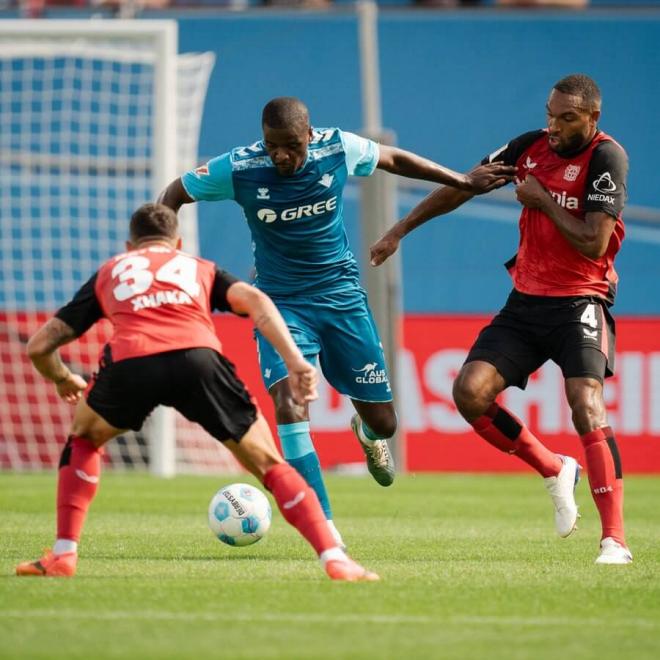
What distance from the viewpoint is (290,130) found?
26.8 ft

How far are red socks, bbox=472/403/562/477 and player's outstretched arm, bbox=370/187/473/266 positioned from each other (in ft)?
3.80

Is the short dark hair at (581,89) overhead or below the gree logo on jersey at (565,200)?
overhead

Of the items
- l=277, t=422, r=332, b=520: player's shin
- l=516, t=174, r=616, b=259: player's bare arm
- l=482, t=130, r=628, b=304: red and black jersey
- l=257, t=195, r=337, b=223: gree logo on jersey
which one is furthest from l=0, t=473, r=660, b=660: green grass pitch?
l=257, t=195, r=337, b=223: gree logo on jersey

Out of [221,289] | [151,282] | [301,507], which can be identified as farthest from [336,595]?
[151,282]

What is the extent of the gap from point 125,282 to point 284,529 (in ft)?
13.3

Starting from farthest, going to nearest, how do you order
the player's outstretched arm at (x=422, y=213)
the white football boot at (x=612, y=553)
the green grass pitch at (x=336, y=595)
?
the player's outstretched arm at (x=422, y=213) → the white football boot at (x=612, y=553) → the green grass pitch at (x=336, y=595)

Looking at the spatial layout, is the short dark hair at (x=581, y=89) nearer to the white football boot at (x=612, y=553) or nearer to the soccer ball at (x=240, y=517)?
the white football boot at (x=612, y=553)

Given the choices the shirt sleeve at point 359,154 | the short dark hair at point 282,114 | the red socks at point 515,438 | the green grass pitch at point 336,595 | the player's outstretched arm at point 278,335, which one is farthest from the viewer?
the red socks at point 515,438

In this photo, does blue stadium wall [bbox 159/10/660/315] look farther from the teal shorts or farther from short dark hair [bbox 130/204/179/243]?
short dark hair [bbox 130/204/179/243]

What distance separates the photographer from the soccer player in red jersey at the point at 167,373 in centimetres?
668

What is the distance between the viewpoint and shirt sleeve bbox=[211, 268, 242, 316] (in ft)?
22.4

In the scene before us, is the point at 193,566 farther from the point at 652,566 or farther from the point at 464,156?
the point at 464,156

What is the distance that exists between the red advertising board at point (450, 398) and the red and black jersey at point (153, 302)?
393 inches

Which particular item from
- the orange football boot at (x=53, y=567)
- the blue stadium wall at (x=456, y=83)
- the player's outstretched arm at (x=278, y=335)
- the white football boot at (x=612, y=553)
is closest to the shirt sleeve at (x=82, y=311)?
the player's outstretched arm at (x=278, y=335)
